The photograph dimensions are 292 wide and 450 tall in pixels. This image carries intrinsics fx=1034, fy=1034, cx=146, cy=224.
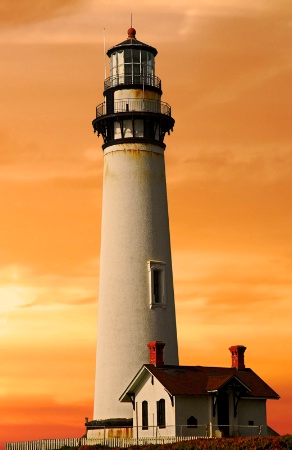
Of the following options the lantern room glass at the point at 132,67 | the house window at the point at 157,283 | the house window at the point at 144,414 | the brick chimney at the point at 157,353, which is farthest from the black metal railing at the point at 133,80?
the house window at the point at 144,414

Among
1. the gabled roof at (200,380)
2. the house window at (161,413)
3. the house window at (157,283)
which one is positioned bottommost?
the house window at (161,413)

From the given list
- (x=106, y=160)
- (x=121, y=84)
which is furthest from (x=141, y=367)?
(x=121, y=84)

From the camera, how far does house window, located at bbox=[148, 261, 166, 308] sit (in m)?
52.6

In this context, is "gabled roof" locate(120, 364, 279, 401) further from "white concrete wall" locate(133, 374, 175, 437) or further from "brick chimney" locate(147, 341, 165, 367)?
"white concrete wall" locate(133, 374, 175, 437)

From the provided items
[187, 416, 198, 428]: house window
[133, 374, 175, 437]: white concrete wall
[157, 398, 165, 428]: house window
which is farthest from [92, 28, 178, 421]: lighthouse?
[187, 416, 198, 428]: house window

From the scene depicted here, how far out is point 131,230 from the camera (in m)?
53.2

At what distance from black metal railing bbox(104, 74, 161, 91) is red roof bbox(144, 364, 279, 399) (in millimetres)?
15333

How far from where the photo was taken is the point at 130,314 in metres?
52.2

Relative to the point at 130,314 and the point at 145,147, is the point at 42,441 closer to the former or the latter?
the point at 130,314

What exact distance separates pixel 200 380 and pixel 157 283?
18.6ft

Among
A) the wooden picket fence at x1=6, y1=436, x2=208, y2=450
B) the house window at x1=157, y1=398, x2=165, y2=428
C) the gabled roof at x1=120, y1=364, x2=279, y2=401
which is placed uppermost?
the gabled roof at x1=120, y1=364, x2=279, y2=401

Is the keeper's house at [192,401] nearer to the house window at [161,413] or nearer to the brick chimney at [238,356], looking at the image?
the house window at [161,413]

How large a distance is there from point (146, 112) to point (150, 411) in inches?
610

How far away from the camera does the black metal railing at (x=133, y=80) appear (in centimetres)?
5531
